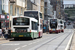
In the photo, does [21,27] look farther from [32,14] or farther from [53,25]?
[53,25]

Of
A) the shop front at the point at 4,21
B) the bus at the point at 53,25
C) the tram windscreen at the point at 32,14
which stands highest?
the tram windscreen at the point at 32,14

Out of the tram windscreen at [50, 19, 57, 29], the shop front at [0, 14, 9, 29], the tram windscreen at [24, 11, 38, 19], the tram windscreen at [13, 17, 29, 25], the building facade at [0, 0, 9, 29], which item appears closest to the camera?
the tram windscreen at [13, 17, 29, 25]

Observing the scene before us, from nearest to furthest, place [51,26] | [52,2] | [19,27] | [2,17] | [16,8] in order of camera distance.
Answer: [19,27] → [2,17] → [16,8] → [51,26] → [52,2]

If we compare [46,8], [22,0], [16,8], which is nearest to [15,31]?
[16,8]

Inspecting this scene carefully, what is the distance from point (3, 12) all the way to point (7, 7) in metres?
2.36

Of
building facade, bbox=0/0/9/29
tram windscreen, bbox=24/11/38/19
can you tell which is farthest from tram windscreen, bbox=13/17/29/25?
building facade, bbox=0/0/9/29

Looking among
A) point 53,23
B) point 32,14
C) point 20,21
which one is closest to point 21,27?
point 20,21

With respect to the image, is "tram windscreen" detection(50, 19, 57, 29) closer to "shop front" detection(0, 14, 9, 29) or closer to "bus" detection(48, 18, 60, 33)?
"bus" detection(48, 18, 60, 33)

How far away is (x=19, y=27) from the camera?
29.6 m

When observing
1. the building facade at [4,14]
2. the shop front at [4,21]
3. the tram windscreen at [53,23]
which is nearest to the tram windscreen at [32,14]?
the building facade at [4,14]

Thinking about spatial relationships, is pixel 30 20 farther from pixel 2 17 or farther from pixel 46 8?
pixel 46 8

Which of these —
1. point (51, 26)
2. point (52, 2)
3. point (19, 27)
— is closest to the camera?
point (19, 27)

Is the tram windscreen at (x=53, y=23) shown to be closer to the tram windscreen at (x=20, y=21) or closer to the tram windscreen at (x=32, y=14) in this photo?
the tram windscreen at (x=32, y=14)

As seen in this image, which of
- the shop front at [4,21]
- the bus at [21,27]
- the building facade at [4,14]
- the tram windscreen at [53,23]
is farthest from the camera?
the tram windscreen at [53,23]
